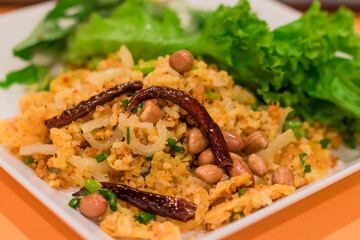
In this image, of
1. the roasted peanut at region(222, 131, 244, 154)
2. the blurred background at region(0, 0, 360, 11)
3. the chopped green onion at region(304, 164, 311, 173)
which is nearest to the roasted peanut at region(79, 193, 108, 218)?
the roasted peanut at region(222, 131, 244, 154)

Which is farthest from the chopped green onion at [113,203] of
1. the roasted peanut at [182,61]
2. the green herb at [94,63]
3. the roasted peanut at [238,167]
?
the green herb at [94,63]

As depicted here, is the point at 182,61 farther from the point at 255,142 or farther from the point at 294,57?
the point at 294,57

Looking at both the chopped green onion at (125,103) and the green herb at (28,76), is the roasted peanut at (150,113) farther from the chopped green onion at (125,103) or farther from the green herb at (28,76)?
the green herb at (28,76)

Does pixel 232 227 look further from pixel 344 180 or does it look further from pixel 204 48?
pixel 204 48

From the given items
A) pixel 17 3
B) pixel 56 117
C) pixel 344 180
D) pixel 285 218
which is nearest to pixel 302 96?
pixel 344 180

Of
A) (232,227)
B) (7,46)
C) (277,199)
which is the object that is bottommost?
(7,46)

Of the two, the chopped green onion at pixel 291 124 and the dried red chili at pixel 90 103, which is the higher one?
the dried red chili at pixel 90 103

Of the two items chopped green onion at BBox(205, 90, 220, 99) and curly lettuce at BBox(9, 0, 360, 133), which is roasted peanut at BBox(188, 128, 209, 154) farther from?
curly lettuce at BBox(9, 0, 360, 133)
